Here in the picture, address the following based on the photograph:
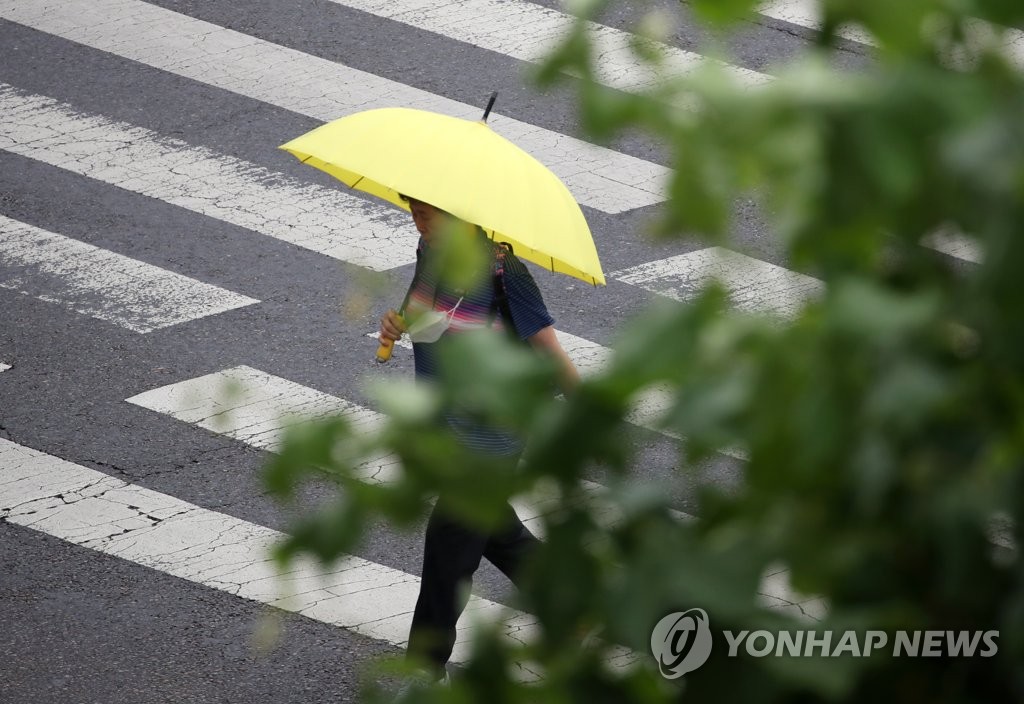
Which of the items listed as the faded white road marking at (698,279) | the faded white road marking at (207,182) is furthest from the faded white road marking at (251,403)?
the faded white road marking at (698,279)

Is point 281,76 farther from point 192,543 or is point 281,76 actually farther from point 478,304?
point 478,304

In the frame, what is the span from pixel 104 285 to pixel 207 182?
972 mm

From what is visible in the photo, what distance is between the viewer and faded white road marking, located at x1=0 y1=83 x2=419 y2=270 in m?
7.52

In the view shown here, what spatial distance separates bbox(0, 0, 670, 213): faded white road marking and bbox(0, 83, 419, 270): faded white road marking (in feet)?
1.98

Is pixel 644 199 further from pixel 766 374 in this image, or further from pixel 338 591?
pixel 766 374

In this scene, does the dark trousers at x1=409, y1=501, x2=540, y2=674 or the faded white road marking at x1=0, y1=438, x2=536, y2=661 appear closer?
the dark trousers at x1=409, y1=501, x2=540, y2=674

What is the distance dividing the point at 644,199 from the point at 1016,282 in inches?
264

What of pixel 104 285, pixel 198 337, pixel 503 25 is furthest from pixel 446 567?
pixel 503 25

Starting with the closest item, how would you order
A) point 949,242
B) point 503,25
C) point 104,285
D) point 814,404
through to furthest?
point 814,404
point 949,242
point 104,285
point 503,25

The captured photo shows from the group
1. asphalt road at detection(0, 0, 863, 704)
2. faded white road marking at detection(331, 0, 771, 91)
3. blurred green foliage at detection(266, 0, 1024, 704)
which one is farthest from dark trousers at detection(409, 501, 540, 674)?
faded white road marking at detection(331, 0, 771, 91)

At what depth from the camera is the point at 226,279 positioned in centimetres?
727

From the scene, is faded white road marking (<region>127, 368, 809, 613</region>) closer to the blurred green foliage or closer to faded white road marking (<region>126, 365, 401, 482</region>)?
faded white road marking (<region>126, 365, 401, 482</region>)

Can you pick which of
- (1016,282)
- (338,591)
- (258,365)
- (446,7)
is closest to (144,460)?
(258,365)

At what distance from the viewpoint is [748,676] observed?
1420 millimetres
